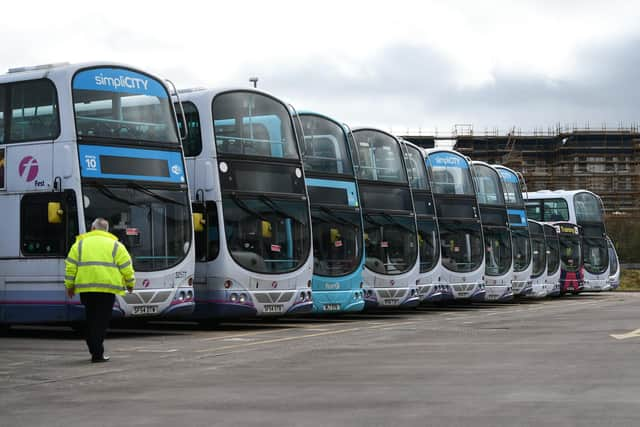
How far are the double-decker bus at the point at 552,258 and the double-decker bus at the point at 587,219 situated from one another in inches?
154

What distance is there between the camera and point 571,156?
129 meters

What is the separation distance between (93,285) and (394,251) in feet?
46.6

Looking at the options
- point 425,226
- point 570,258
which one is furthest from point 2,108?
point 570,258

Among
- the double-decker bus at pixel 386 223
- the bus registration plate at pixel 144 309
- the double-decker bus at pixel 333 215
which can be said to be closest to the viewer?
the bus registration plate at pixel 144 309

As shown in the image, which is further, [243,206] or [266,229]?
[266,229]

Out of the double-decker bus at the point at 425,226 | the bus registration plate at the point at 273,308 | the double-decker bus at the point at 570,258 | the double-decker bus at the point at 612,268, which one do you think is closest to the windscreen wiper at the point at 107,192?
the bus registration plate at the point at 273,308

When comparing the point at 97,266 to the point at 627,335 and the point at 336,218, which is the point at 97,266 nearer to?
the point at 627,335

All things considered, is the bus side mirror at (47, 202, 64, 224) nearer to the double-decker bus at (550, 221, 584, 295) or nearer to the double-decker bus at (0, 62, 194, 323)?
the double-decker bus at (0, 62, 194, 323)

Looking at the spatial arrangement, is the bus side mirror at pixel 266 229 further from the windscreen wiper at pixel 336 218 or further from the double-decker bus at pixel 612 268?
the double-decker bus at pixel 612 268

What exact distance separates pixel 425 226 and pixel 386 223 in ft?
9.17

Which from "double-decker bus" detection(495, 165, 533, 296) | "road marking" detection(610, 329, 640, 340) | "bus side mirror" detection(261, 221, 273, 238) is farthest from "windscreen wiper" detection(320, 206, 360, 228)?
"double-decker bus" detection(495, 165, 533, 296)

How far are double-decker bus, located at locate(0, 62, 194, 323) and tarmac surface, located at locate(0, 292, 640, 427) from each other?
92 cm

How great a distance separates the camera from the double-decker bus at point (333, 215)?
23.4 meters

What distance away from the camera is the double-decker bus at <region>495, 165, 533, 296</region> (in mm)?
38688
